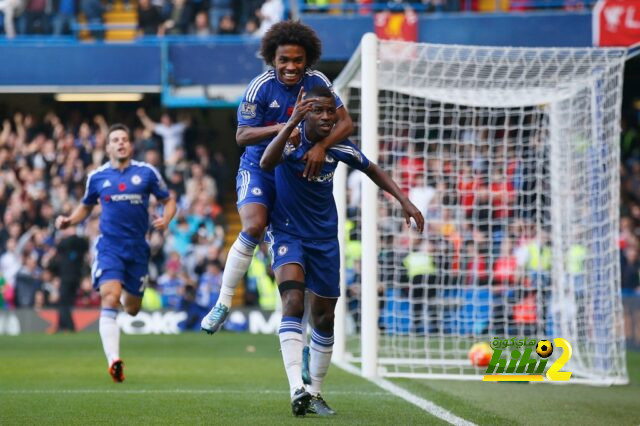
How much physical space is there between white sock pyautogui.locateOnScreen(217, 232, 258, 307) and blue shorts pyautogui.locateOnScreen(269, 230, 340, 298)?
0.23 meters

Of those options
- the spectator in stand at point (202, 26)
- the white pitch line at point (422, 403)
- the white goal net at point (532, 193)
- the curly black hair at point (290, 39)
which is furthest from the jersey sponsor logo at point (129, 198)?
the spectator in stand at point (202, 26)

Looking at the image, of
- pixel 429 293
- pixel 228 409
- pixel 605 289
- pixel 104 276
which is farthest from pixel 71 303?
pixel 228 409

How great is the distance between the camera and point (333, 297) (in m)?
8.01

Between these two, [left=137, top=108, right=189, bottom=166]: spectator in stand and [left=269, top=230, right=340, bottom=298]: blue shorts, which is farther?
[left=137, top=108, right=189, bottom=166]: spectator in stand

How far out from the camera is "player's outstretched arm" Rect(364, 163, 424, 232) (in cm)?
782

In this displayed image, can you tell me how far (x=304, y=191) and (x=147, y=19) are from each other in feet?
60.8

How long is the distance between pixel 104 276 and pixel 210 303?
32.9 feet

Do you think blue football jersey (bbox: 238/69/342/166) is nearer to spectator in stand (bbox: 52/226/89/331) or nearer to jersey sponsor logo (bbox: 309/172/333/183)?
jersey sponsor logo (bbox: 309/172/333/183)

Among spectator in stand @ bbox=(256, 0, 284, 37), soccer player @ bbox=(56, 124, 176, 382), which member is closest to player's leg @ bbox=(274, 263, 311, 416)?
soccer player @ bbox=(56, 124, 176, 382)

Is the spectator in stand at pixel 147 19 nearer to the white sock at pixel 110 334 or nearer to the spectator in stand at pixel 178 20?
the spectator in stand at pixel 178 20

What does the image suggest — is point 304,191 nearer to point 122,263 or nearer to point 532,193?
point 122,263

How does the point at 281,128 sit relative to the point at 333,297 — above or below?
above

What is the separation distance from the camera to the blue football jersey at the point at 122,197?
11594 mm

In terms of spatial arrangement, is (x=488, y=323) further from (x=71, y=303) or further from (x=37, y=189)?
(x=37, y=189)
